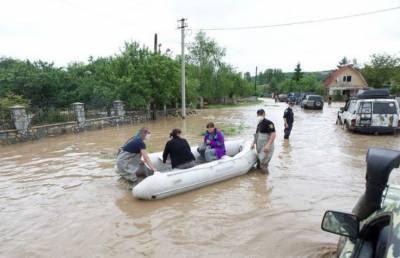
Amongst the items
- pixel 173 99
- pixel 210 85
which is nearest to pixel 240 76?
pixel 210 85

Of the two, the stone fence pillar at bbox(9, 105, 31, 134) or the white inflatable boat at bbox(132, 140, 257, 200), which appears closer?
the white inflatable boat at bbox(132, 140, 257, 200)

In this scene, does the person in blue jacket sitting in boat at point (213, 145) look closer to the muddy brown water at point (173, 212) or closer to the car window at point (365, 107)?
the muddy brown water at point (173, 212)

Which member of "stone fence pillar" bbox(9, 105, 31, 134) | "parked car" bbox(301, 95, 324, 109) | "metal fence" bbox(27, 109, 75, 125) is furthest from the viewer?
"parked car" bbox(301, 95, 324, 109)

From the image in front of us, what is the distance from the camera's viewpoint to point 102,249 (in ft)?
13.5

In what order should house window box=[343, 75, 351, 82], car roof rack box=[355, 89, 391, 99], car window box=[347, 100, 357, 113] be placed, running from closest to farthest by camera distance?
car roof rack box=[355, 89, 391, 99] < car window box=[347, 100, 357, 113] < house window box=[343, 75, 351, 82]

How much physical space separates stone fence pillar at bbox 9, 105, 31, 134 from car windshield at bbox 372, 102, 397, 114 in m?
15.1

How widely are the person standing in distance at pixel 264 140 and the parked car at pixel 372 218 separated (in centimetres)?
524

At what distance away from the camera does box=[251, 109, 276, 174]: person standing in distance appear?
7208 millimetres

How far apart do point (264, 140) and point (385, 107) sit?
8330 mm

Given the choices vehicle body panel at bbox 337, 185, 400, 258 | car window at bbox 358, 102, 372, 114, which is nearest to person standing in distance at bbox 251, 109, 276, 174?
vehicle body panel at bbox 337, 185, 400, 258

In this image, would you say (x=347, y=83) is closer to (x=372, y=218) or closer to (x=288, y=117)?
(x=288, y=117)

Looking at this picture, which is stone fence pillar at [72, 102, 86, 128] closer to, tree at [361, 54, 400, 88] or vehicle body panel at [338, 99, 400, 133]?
vehicle body panel at [338, 99, 400, 133]

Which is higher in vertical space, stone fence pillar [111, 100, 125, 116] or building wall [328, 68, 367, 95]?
building wall [328, 68, 367, 95]

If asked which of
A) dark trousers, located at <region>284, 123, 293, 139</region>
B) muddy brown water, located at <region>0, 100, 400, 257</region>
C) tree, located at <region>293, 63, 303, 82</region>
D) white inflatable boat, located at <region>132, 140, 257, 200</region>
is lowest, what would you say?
muddy brown water, located at <region>0, 100, 400, 257</region>
